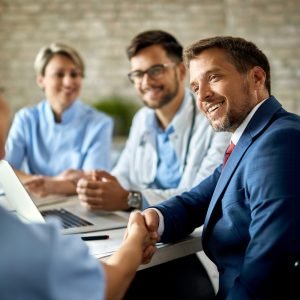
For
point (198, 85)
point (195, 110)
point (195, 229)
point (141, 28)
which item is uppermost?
point (141, 28)

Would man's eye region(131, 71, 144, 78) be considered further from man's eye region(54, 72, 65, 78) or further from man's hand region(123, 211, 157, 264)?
man's hand region(123, 211, 157, 264)

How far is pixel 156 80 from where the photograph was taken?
87.8 inches

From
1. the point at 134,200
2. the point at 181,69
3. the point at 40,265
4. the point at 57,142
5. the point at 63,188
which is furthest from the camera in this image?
the point at 57,142

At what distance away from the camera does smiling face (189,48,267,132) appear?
134 cm

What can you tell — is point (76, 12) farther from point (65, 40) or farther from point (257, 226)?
point (257, 226)

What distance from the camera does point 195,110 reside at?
220cm

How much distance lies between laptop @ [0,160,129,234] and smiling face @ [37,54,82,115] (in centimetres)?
101

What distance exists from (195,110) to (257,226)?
45.6 inches

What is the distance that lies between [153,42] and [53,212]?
0.94 m

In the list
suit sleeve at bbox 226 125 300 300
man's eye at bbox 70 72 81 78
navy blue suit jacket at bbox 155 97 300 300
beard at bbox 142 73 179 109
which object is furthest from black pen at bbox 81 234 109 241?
man's eye at bbox 70 72 81 78

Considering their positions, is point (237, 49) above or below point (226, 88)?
above

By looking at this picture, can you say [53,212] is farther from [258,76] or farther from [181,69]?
[181,69]

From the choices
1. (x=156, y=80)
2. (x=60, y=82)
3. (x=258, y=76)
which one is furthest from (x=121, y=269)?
(x=60, y=82)

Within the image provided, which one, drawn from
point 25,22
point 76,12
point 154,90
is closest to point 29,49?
point 25,22
